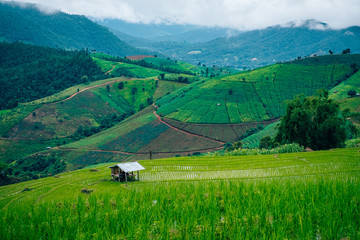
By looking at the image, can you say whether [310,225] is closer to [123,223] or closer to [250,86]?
[123,223]

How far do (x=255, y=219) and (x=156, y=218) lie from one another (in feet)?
7.32

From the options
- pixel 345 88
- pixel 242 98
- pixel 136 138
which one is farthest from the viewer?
pixel 242 98

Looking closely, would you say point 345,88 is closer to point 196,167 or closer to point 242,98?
point 242,98

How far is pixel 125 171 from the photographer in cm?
2794

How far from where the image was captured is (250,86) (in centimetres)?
18375

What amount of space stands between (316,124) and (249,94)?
427 ft

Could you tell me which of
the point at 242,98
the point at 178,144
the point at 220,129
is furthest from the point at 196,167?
the point at 242,98

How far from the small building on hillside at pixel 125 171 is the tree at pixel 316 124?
1293 inches

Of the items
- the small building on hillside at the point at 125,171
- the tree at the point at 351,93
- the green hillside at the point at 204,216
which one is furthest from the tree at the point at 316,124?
the tree at the point at 351,93

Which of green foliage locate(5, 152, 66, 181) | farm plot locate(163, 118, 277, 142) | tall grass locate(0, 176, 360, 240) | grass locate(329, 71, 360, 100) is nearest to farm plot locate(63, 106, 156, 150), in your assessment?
green foliage locate(5, 152, 66, 181)

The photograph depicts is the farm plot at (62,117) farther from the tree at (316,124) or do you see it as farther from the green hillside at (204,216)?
the green hillside at (204,216)

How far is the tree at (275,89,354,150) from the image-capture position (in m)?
45.9

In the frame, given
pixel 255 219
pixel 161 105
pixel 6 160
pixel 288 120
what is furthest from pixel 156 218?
pixel 161 105

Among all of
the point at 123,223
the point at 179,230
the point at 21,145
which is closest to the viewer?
the point at 179,230
